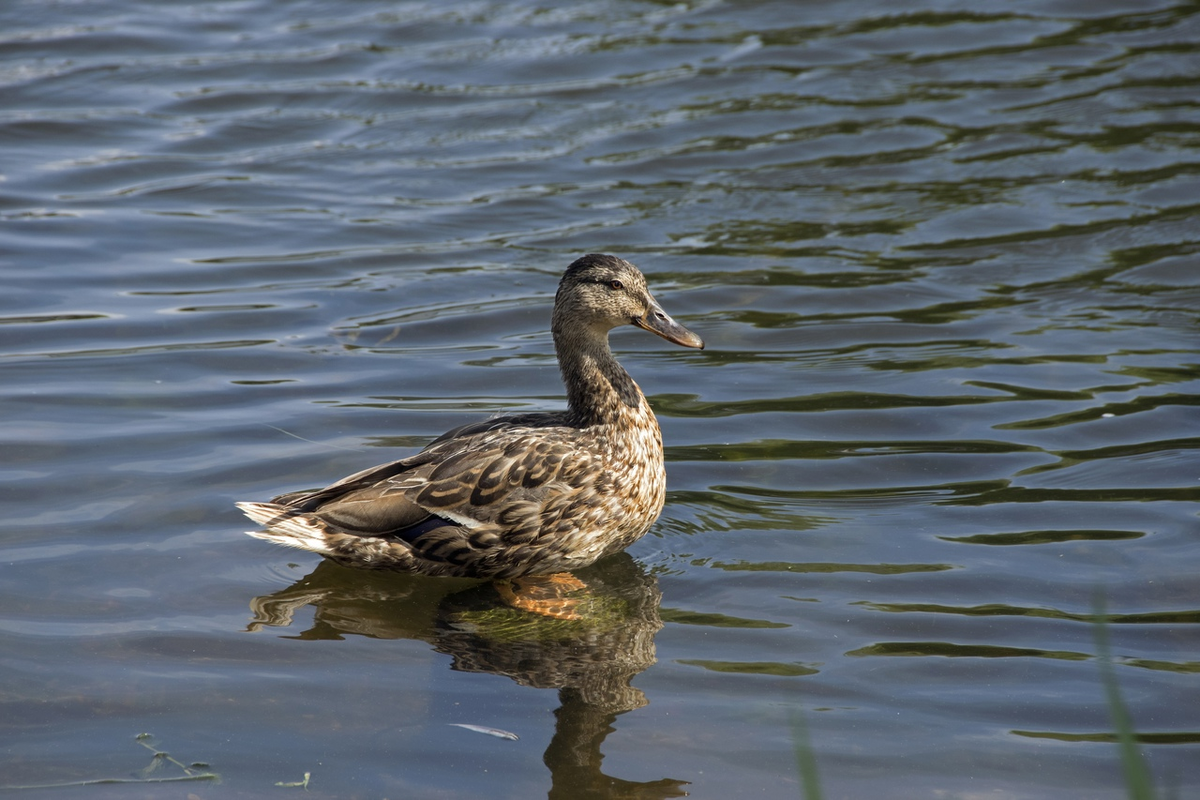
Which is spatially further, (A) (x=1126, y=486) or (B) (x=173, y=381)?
(B) (x=173, y=381)

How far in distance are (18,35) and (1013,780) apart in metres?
13.9

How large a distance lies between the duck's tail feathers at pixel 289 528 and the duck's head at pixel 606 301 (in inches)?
64.0

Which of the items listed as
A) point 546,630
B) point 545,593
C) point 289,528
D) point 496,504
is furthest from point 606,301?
point 289,528

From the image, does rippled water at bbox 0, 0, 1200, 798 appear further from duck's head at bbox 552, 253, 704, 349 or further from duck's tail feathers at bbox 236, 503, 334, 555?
duck's head at bbox 552, 253, 704, 349

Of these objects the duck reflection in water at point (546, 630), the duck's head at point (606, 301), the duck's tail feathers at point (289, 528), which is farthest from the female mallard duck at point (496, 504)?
the duck's head at point (606, 301)

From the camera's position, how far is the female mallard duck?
20.8 ft

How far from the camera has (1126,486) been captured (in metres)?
7.11

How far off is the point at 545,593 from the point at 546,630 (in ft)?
1.31

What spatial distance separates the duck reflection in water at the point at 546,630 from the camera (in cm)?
519

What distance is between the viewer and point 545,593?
21.2ft

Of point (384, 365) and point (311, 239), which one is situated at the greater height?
point (311, 239)

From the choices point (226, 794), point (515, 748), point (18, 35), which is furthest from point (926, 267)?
point (18, 35)

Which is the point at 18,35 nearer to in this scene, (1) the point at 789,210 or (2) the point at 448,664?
(1) the point at 789,210

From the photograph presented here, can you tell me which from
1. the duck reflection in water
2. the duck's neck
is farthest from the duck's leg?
the duck's neck
